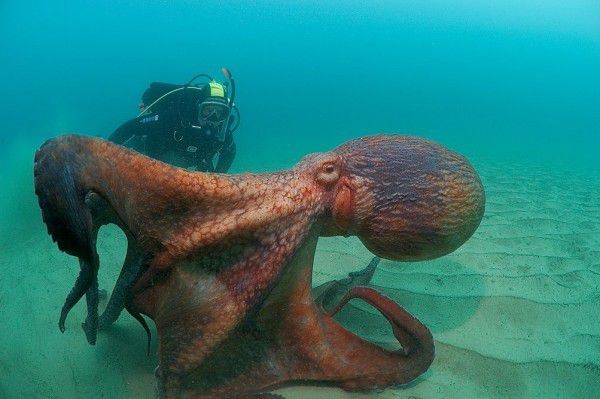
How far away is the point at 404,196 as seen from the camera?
217 cm

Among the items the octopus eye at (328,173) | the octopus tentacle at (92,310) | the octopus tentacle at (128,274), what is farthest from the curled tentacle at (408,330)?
the octopus tentacle at (92,310)

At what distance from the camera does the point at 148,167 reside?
1.60 m

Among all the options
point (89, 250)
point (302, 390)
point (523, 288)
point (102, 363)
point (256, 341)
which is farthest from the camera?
point (523, 288)

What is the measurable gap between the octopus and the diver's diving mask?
525 centimetres

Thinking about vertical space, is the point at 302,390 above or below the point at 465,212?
below

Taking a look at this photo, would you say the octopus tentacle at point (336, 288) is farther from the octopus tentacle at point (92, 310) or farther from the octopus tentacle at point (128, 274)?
the octopus tentacle at point (92, 310)

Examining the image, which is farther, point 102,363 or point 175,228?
point 102,363

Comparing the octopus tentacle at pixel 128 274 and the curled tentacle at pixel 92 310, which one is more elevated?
the octopus tentacle at pixel 128 274

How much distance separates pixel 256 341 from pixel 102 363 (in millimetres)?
1380

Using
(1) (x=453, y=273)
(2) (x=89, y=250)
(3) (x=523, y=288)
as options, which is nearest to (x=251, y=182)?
(2) (x=89, y=250)

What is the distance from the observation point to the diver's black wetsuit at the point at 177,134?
7.29m

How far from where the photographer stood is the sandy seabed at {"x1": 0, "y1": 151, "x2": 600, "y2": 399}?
2.51 meters

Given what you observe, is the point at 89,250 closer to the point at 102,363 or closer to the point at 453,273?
the point at 102,363

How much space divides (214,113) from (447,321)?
5.76 meters
